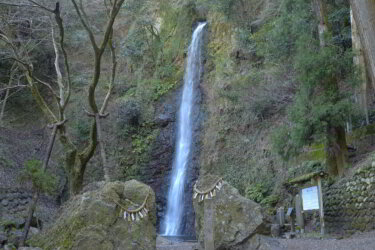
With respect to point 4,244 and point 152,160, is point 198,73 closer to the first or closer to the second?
point 152,160

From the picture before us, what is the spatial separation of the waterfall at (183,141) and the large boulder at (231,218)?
31.0ft

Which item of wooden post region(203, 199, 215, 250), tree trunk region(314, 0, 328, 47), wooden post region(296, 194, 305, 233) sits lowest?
wooden post region(203, 199, 215, 250)

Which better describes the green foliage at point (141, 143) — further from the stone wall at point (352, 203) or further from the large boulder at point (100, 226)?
the large boulder at point (100, 226)

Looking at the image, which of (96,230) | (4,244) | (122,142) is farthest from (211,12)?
(96,230)

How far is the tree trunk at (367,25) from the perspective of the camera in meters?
3.50

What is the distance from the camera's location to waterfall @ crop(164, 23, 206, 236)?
56.0ft

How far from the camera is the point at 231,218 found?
286 inches

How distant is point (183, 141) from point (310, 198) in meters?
9.04

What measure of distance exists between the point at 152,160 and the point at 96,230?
13381mm

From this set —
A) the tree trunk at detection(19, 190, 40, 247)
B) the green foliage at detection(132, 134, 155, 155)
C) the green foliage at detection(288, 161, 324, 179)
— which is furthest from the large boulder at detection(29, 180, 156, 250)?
the green foliage at detection(132, 134, 155, 155)

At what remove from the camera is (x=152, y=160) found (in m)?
19.8

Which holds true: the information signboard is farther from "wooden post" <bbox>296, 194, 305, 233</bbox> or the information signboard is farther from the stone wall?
the stone wall

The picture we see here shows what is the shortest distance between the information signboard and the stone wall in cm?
79

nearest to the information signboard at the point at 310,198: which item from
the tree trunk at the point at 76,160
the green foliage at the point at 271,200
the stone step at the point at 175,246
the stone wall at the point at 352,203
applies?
the stone wall at the point at 352,203
